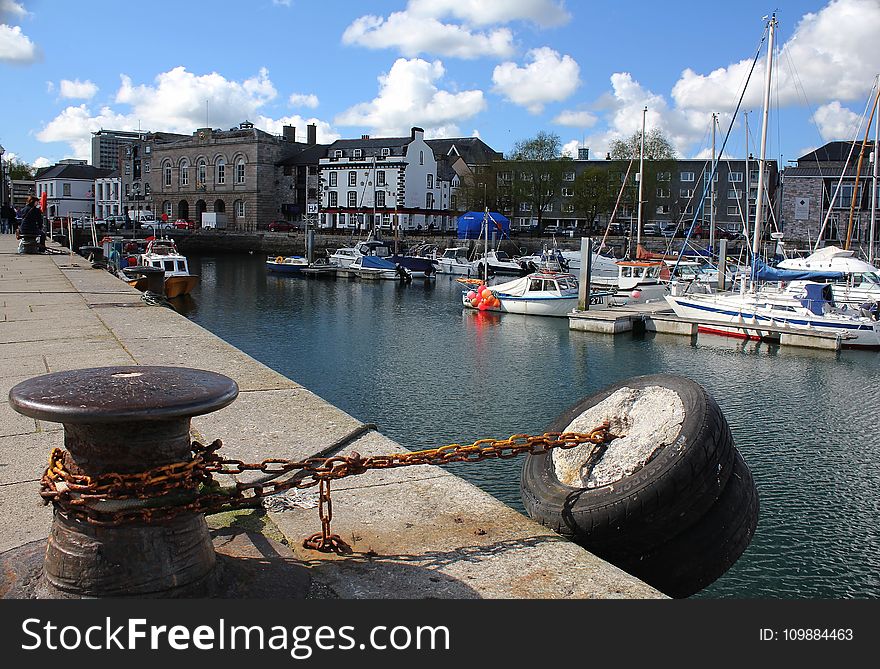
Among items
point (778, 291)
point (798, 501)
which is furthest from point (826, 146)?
point (798, 501)

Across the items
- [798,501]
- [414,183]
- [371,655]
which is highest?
[414,183]

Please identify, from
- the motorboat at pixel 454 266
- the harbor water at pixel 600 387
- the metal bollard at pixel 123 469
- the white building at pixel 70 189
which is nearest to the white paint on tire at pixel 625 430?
the metal bollard at pixel 123 469

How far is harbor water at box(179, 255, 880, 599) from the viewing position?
10.0 meters

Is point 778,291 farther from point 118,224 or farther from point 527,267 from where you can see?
point 118,224

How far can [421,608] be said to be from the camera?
137 inches

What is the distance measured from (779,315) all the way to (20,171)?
152747mm

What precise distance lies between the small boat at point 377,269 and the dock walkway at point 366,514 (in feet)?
157

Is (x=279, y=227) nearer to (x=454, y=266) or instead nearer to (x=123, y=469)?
(x=454, y=266)

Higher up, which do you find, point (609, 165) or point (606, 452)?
point (609, 165)

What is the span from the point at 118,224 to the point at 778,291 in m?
84.8

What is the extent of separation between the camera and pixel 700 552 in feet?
16.6

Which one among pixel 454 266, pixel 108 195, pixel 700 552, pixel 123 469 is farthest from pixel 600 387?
pixel 108 195

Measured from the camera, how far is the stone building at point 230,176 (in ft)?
328

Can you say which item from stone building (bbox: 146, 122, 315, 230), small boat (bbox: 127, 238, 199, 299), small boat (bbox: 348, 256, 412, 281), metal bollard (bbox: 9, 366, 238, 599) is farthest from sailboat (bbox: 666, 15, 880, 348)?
stone building (bbox: 146, 122, 315, 230)
